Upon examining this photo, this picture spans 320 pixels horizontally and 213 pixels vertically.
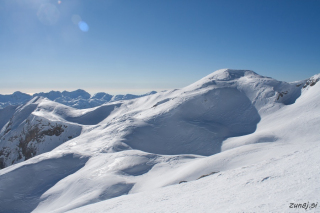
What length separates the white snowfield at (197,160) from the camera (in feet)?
21.2

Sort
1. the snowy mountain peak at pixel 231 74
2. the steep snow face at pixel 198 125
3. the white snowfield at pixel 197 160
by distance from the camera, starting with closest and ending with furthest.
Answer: the white snowfield at pixel 197 160, the steep snow face at pixel 198 125, the snowy mountain peak at pixel 231 74

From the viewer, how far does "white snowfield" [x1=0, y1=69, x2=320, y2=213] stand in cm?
646

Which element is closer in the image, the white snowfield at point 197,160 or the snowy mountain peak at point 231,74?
the white snowfield at point 197,160

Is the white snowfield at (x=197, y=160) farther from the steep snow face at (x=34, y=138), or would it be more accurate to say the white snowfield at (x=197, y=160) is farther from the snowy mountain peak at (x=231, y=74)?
the steep snow face at (x=34, y=138)

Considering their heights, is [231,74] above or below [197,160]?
above

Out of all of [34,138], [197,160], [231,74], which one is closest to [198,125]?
[197,160]

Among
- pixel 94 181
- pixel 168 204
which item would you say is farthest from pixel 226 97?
pixel 168 204

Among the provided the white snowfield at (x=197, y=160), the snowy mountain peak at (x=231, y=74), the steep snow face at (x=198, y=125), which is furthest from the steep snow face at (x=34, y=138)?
the snowy mountain peak at (x=231, y=74)

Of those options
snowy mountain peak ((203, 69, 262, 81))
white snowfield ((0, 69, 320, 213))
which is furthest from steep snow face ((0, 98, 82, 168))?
snowy mountain peak ((203, 69, 262, 81))

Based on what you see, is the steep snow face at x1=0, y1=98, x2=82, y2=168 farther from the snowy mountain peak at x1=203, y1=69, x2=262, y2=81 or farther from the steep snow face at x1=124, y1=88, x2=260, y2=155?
the snowy mountain peak at x1=203, y1=69, x2=262, y2=81

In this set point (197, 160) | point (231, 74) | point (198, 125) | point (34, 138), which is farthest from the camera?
point (34, 138)

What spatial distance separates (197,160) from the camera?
54.2ft

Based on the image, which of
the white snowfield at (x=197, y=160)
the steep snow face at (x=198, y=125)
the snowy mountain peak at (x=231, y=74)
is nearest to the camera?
the white snowfield at (x=197, y=160)

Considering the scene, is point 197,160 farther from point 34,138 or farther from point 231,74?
point 34,138
